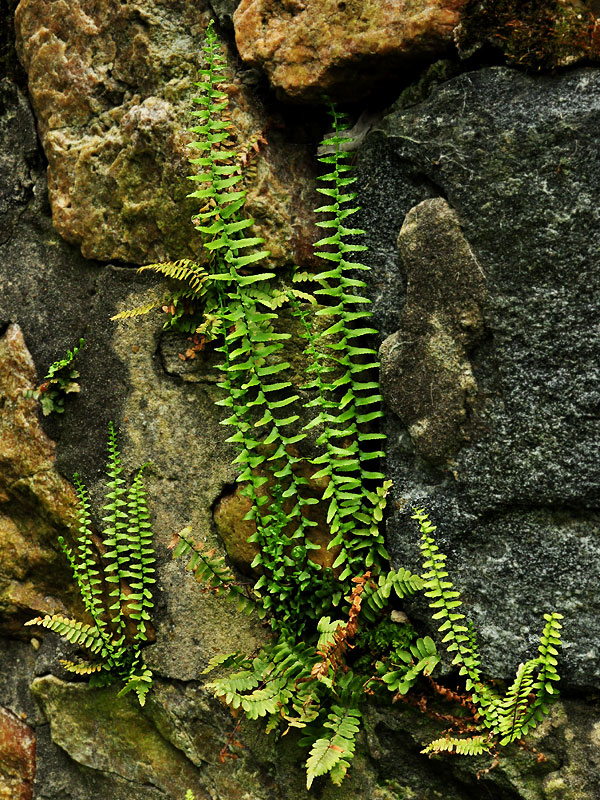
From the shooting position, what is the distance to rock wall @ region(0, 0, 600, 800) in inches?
114

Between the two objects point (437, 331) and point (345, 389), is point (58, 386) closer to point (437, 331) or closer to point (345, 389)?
point (345, 389)

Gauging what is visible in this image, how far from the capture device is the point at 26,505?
4043 mm

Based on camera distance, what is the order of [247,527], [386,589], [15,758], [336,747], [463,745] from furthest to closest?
1. [15,758]
2. [247,527]
3. [386,589]
4. [336,747]
5. [463,745]

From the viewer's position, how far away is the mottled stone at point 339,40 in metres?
3.00

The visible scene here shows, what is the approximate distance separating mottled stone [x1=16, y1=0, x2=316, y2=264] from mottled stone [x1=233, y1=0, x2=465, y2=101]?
0.77 feet

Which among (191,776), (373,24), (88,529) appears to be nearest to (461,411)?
(373,24)

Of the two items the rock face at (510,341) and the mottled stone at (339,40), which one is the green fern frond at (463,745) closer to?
the rock face at (510,341)

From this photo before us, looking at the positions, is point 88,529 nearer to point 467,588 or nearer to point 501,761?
point 467,588

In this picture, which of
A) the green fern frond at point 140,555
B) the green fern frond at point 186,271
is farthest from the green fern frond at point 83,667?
the green fern frond at point 186,271

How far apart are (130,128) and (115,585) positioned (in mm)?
2263

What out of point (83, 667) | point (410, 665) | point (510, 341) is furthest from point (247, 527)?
point (510, 341)

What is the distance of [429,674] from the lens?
123 inches

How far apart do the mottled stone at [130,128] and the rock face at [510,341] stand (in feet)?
2.03

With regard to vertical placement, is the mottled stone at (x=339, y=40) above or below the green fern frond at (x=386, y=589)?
above
